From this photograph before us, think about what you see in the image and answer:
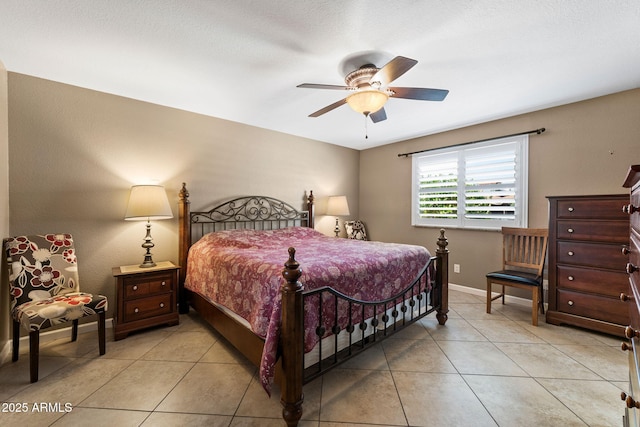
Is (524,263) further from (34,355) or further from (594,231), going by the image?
(34,355)

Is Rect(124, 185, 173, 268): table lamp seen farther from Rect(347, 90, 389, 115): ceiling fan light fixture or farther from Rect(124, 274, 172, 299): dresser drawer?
Rect(347, 90, 389, 115): ceiling fan light fixture

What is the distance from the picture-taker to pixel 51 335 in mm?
2453

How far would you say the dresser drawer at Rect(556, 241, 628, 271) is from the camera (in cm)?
238

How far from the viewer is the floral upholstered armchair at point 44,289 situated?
1893 millimetres

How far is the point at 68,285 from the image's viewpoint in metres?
2.33

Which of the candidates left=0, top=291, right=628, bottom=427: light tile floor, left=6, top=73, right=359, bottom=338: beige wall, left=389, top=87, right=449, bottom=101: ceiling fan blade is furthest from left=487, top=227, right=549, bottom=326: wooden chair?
left=6, top=73, right=359, bottom=338: beige wall

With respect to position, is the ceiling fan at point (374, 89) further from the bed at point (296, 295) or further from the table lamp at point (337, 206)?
the table lamp at point (337, 206)

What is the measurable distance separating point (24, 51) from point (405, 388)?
12.5 feet

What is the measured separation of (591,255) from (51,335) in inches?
204

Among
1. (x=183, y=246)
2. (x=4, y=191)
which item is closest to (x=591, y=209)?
(x=183, y=246)

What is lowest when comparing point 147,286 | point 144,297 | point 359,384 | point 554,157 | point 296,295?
point 359,384

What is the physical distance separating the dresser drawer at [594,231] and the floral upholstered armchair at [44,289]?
4.34 metres

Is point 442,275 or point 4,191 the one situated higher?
point 4,191

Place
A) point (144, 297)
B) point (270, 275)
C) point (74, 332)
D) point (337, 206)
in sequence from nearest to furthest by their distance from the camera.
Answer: point (270, 275) → point (74, 332) → point (144, 297) → point (337, 206)
